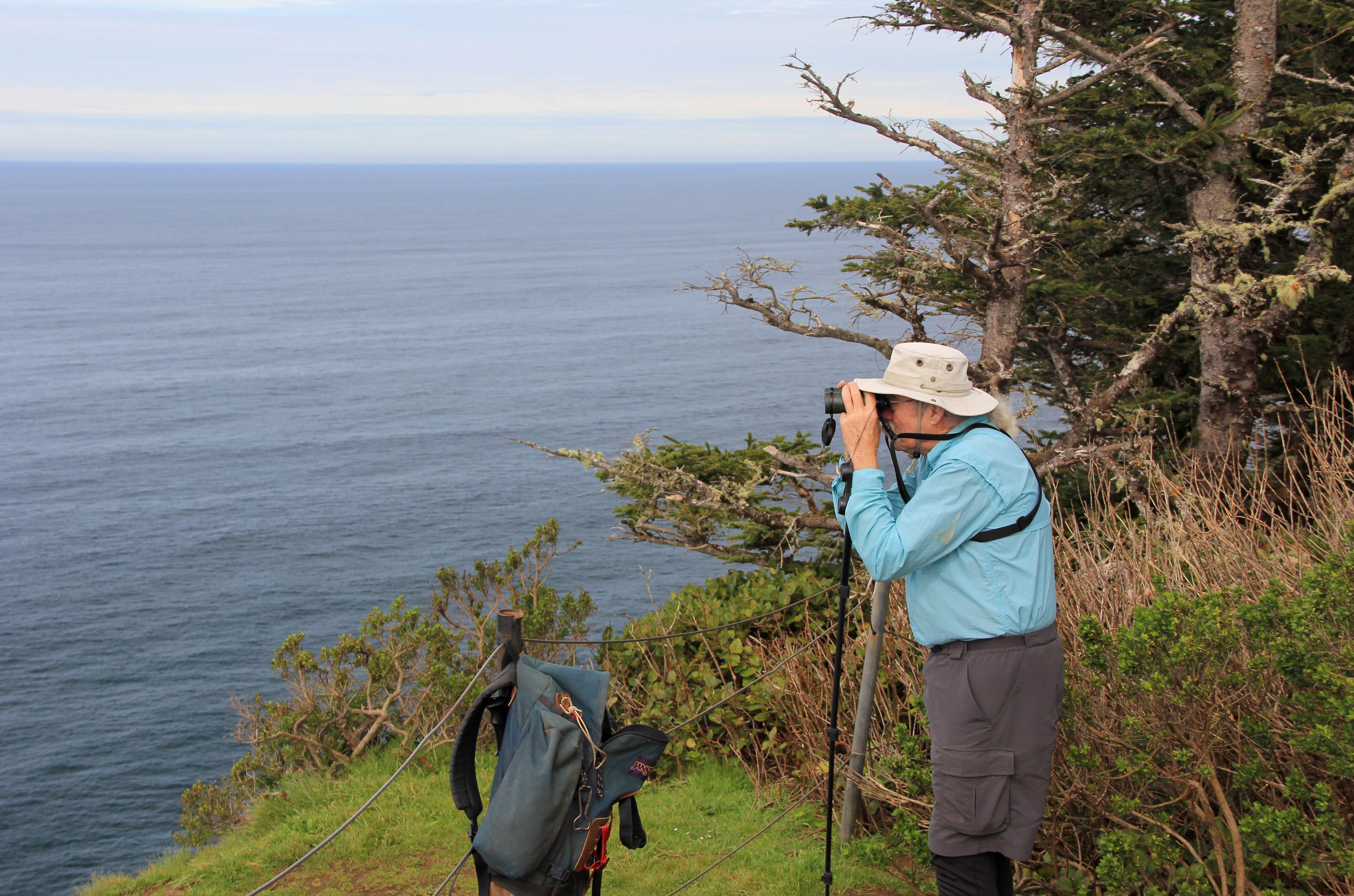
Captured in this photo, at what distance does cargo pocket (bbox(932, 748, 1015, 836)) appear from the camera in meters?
3.12

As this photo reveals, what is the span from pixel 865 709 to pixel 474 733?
73.7 inches

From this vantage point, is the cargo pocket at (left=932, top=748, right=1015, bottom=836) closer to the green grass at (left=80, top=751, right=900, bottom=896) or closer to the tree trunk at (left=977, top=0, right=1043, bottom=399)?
the green grass at (left=80, top=751, right=900, bottom=896)

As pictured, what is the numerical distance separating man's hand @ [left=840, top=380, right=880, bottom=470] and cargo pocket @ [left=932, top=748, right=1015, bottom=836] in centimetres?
93

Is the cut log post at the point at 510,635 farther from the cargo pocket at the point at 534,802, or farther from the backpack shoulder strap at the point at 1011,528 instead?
the backpack shoulder strap at the point at 1011,528

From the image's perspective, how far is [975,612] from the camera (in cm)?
311

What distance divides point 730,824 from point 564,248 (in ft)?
489

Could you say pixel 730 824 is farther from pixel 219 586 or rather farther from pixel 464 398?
pixel 464 398

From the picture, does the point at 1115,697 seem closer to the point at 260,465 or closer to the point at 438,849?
the point at 438,849

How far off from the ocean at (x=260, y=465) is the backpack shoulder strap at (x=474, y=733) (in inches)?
700

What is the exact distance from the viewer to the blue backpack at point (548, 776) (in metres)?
3.37

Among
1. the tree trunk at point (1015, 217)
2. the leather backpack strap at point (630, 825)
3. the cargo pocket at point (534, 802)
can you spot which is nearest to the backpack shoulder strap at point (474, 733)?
the cargo pocket at point (534, 802)

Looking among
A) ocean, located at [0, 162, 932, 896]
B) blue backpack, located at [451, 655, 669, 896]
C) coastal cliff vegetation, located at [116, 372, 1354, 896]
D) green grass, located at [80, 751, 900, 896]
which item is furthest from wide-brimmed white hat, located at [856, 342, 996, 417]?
ocean, located at [0, 162, 932, 896]

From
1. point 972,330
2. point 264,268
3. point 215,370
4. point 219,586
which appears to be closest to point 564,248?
point 264,268

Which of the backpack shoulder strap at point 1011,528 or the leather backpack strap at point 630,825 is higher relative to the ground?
the backpack shoulder strap at point 1011,528
